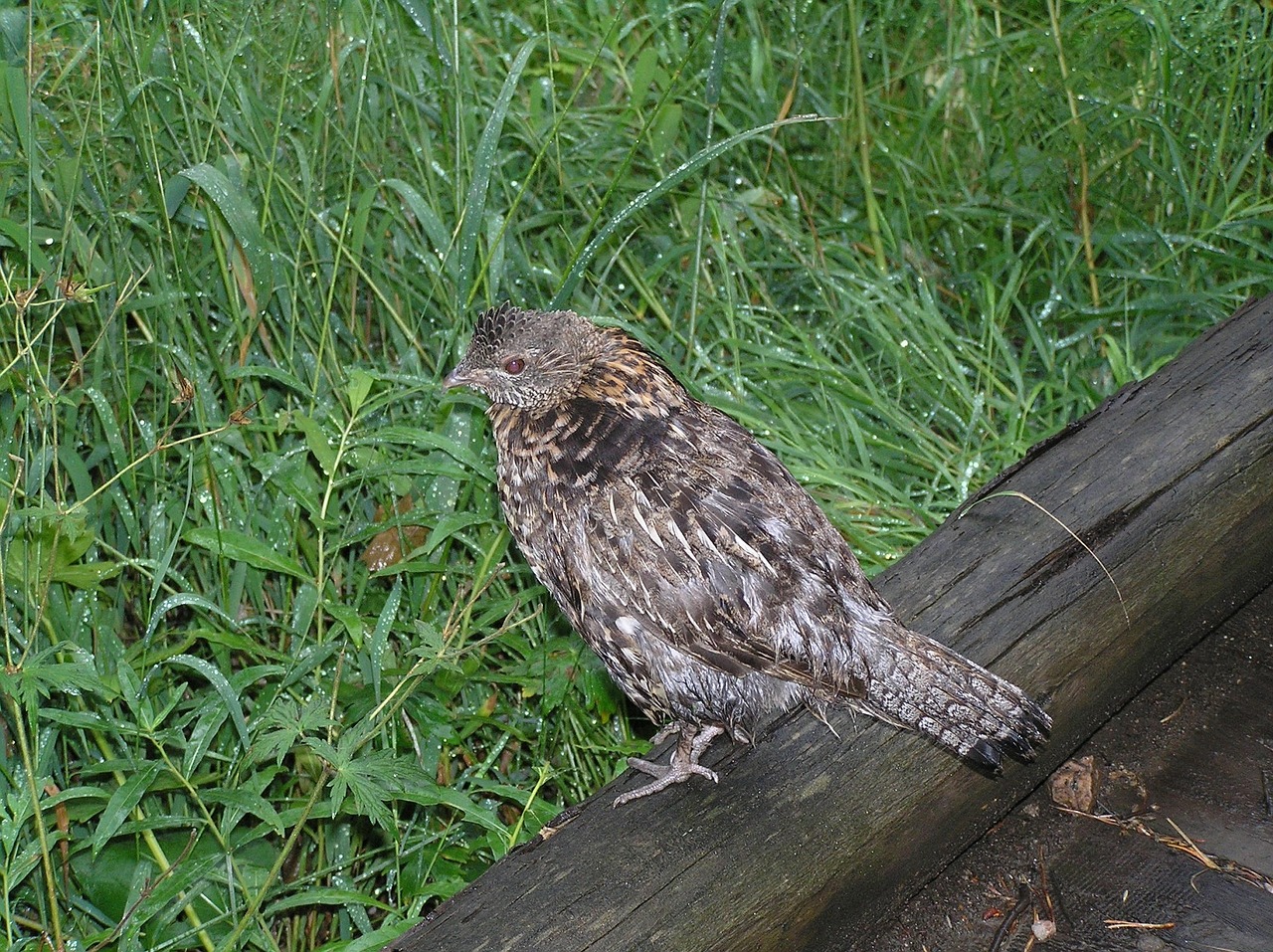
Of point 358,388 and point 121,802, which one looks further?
point 358,388

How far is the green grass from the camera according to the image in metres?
3.42

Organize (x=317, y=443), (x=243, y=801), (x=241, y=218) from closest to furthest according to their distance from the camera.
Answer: (x=243, y=801) → (x=317, y=443) → (x=241, y=218)

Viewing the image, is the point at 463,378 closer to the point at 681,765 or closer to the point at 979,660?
the point at 681,765

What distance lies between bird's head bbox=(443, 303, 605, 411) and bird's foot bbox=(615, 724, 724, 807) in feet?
2.85

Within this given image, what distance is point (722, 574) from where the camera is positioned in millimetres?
3090

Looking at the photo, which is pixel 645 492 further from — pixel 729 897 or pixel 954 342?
pixel 954 342

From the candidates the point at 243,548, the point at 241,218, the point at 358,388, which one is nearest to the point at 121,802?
the point at 243,548

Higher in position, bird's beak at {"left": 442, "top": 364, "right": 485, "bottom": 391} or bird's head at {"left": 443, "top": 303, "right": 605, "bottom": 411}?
bird's head at {"left": 443, "top": 303, "right": 605, "bottom": 411}

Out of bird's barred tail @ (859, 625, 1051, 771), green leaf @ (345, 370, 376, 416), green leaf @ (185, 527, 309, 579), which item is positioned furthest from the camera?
green leaf @ (185, 527, 309, 579)

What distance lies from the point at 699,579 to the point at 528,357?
75cm

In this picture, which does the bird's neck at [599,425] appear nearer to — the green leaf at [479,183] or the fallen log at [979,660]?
the green leaf at [479,183]

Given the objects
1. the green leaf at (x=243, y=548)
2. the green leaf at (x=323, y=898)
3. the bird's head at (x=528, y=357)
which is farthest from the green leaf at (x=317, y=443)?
the green leaf at (x=323, y=898)

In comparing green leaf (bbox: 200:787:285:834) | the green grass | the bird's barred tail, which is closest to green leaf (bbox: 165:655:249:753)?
the green grass

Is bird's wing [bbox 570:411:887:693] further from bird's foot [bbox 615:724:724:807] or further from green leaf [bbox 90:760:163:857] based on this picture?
green leaf [bbox 90:760:163:857]
